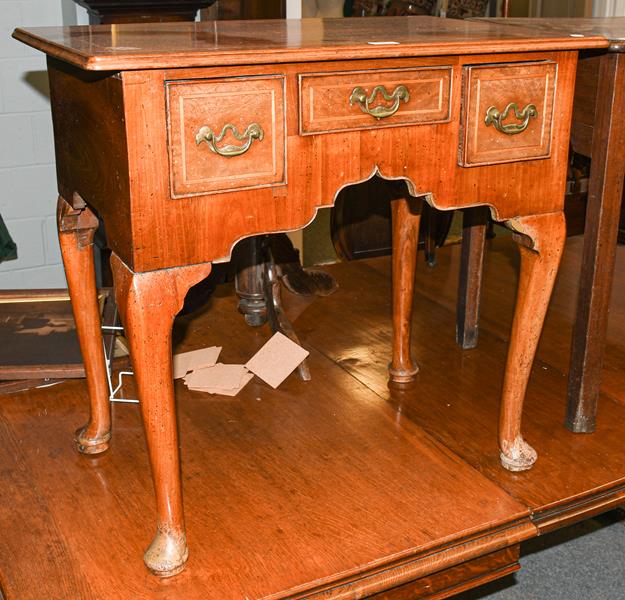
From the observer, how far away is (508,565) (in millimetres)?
1500

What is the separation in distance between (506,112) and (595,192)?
0.31 metres

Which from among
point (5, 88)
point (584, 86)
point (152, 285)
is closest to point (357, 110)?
point (152, 285)

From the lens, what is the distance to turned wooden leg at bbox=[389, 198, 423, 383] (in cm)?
180

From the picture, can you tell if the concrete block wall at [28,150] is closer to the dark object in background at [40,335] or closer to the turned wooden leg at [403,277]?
the dark object in background at [40,335]

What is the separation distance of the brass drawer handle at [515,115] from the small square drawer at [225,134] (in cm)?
34

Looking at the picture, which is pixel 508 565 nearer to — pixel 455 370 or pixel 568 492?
pixel 568 492

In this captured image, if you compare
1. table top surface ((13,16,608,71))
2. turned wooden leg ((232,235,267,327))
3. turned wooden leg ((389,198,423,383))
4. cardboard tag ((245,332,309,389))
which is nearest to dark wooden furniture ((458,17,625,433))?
table top surface ((13,16,608,71))

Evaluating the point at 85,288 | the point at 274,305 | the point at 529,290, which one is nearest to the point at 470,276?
the point at 274,305

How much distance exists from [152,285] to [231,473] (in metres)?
0.51

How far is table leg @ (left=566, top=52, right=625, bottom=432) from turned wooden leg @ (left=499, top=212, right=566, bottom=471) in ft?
0.42

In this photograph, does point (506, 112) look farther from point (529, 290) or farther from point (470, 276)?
point (470, 276)

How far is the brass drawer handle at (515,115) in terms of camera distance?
4.43 ft

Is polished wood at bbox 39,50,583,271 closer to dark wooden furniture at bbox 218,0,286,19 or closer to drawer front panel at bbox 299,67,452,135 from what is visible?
drawer front panel at bbox 299,67,452,135

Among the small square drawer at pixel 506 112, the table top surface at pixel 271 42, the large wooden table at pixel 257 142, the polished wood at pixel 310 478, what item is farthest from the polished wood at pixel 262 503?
the table top surface at pixel 271 42
